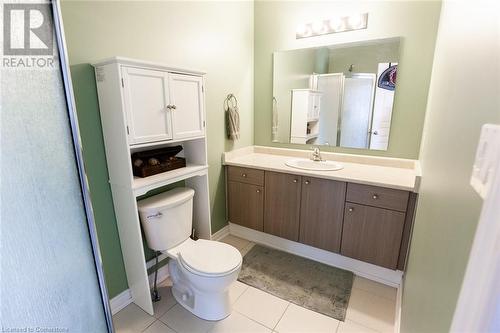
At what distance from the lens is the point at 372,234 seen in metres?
1.79

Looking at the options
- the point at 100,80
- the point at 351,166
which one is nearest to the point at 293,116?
the point at 351,166

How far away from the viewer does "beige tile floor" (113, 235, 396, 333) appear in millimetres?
1530

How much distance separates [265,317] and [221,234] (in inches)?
41.0

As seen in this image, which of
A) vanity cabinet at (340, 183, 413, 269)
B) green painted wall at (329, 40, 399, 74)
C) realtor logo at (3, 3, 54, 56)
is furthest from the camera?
green painted wall at (329, 40, 399, 74)

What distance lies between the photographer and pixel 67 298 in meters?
0.93

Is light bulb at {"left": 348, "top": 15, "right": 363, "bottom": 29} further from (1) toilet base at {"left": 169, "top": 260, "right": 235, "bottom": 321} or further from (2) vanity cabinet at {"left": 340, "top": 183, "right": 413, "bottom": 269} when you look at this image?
(1) toilet base at {"left": 169, "top": 260, "right": 235, "bottom": 321}

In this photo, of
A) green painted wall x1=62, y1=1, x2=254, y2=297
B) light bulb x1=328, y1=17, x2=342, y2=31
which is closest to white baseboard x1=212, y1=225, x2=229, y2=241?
green painted wall x1=62, y1=1, x2=254, y2=297

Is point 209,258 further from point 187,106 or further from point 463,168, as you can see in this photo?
A: point 463,168

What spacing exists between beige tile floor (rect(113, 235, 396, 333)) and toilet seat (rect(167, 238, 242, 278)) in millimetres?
→ 400

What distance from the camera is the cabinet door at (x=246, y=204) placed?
2.29 meters

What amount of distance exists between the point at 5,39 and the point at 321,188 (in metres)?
1.88

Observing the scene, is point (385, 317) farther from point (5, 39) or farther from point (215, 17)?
point (215, 17)

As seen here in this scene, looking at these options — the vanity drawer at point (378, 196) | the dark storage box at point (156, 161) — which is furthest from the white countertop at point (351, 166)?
the dark storage box at point (156, 161)

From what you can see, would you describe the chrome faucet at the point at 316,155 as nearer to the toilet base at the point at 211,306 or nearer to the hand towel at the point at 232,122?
the hand towel at the point at 232,122
